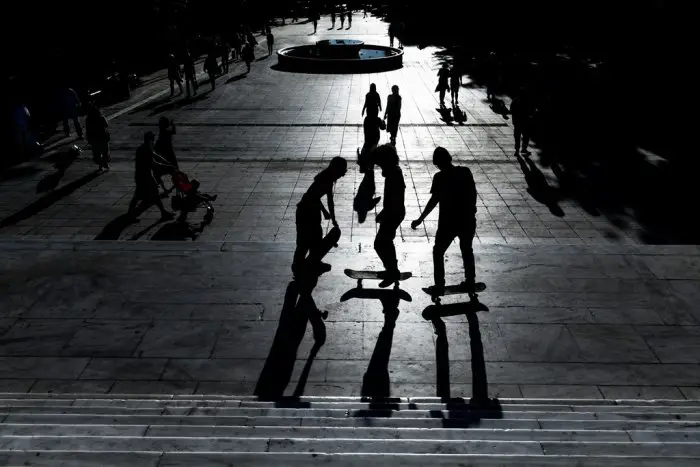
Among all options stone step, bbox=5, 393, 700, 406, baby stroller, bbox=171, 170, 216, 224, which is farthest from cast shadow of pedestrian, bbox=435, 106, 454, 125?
stone step, bbox=5, 393, 700, 406

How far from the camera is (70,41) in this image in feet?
94.8

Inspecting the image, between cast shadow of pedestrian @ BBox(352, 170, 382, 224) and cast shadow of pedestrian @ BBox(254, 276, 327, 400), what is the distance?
3.42m

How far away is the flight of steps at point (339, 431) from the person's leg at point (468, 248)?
2030 mm

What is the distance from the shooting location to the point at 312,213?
24.7ft

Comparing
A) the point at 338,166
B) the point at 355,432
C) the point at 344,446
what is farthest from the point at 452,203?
the point at 344,446

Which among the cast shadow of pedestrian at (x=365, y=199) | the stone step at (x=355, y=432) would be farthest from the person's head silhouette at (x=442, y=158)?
the cast shadow of pedestrian at (x=365, y=199)

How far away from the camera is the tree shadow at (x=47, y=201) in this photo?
10938mm

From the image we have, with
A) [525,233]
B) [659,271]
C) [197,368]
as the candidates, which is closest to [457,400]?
[197,368]

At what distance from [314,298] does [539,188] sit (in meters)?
6.80

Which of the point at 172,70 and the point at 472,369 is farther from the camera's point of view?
the point at 172,70

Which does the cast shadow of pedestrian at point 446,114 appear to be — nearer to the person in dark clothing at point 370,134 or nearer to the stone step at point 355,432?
the person in dark clothing at point 370,134

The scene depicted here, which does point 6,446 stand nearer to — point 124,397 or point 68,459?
point 68,459

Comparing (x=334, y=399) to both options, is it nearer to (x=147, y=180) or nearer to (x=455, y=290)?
(x=455, y=290)

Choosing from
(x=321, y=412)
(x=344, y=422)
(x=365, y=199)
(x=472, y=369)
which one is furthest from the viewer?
(x=365, y=199)
